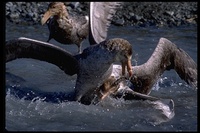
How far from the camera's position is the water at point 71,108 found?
7094 millimetres

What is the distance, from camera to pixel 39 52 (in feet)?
25.9

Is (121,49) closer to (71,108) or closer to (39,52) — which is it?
(71,108)

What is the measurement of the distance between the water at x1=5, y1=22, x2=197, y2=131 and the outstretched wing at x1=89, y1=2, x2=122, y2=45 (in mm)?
889

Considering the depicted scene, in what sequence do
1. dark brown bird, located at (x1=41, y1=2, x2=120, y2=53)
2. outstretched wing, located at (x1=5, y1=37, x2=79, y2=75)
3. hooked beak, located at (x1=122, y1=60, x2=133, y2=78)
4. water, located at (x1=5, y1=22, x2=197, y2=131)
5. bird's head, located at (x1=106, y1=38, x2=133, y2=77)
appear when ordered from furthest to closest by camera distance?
dark brown bird, located at (x1=41, y1=2, x2=120, y2=53), outstretched wing, located at (x1=5, y1=37, x2=79, y2=75), hooked beak, located at (x1=122, y1=60, x2=133, y2=78), bird's head, located at (x1=106, y1=38, x2=133, y2=77), water, located at (x1=5, y1=22, x2=197, y2=131)

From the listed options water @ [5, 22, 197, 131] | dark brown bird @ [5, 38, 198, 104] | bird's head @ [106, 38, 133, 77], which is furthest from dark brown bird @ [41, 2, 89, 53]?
bird's head @ [106, 38, 133, 77]

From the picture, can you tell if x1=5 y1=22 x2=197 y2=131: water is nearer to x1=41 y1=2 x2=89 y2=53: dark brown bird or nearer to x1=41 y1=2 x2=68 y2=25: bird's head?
x1=41 y1=2 x2=89 y2=53: dark brown bird

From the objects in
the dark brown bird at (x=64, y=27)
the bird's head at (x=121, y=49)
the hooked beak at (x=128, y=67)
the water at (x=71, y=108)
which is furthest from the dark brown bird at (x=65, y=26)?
the bird's head at (x=121, y=49)

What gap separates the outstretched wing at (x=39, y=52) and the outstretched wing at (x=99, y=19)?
0.45 meters

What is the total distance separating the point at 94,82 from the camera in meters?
7.74

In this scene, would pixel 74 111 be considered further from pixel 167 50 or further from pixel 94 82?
pixel 167 50

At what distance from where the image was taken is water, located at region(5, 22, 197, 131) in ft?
23.3

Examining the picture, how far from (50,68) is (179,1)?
A: 6.30 m

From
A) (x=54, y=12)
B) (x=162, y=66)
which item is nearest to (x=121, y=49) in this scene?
(x=162, y=66)

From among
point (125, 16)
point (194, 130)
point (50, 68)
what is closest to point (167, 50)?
point (194, 130)
